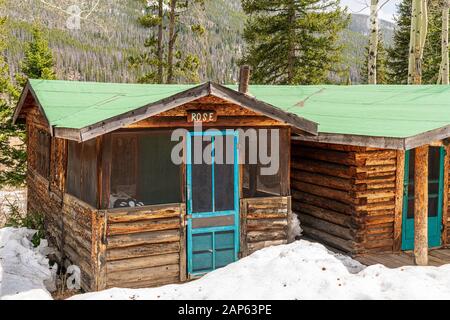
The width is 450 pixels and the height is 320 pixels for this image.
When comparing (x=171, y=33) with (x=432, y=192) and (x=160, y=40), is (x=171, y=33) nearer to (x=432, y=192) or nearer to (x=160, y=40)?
(x=160, y=40)

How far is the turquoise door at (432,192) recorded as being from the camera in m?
10.1

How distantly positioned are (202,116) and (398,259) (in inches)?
183

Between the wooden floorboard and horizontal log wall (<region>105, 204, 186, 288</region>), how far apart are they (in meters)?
3.52

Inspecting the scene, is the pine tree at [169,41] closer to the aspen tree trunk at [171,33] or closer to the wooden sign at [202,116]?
the aspen tree trunk at [171,33]

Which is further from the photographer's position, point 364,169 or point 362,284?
point 364,169

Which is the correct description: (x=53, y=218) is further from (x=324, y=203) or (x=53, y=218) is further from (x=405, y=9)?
(x=405, y=9)

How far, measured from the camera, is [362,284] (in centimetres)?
688

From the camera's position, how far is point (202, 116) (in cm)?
845

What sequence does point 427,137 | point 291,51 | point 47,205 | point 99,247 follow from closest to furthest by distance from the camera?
1. point 427,137
2. point 99,247
3. point 47,205
4. point 291,51

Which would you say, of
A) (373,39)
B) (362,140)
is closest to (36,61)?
(373,39)

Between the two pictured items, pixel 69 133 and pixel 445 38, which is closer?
pixel 69 133

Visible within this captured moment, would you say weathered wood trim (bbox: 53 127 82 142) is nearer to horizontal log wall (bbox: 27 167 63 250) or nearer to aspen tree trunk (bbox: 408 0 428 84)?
horizontal log wall (bbox: 27 167 63 250)
